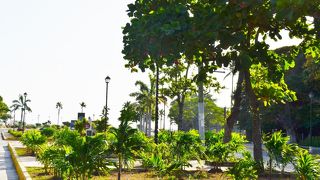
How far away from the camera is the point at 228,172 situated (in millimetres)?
10414

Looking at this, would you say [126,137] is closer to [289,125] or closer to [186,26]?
[186,26]

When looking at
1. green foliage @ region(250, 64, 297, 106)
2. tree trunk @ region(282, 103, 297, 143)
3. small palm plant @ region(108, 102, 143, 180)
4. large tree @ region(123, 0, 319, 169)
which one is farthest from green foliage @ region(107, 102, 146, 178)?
tree trunk @ region(282, 103, 297, 143)

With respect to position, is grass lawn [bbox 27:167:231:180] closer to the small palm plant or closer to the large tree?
the small palm plant

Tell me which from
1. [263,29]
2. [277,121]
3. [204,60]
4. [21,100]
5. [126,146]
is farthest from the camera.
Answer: [21,100]

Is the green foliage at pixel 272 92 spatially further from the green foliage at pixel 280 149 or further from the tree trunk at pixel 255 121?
the green foliage at pixel 280 149

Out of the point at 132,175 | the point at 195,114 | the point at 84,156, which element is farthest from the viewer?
the point at 195,114

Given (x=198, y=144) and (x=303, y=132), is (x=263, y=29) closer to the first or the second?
(x=198, y=144)

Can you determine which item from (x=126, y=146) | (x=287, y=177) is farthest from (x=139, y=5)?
(x=287, y=177)

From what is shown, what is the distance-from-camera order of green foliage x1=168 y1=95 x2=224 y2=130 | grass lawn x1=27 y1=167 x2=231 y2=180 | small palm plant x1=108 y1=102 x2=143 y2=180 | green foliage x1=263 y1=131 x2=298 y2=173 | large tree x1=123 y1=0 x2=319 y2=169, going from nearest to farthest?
large tree x1=123 y1=0 x2=319 y2=169
small palm plant x1=108 y1=102 x2=143 y2=180
green foliage x1=263 y1=131 x2=298 y2=173
grass lawn x1=27 y1=167 x2=231 y2=180
green foliage x1=168 y1=95 x2=224 y2=130

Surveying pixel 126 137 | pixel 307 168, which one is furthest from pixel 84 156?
pixel 307 168

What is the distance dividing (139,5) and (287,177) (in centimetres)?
1075

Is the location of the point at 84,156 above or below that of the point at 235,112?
below

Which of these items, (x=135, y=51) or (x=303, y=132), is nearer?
(x=135, y=51)

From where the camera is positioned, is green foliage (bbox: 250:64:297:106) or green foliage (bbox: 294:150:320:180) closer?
green foliage (bbox: 294:150:320:180)
